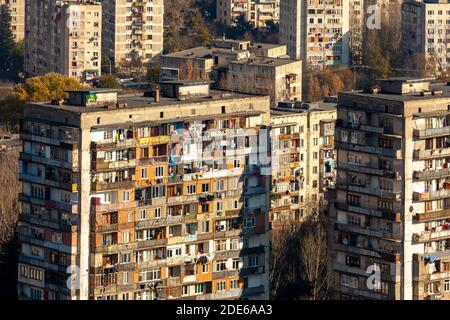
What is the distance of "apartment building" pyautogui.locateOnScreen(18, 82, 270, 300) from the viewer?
59031mm

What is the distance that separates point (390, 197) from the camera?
2372 inches

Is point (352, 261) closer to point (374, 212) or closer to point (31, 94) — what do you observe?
point (374, 212)

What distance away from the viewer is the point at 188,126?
60.8 m

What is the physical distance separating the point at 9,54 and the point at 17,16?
4.54m

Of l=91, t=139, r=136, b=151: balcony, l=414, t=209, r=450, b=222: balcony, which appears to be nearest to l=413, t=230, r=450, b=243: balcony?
l=414, t=209, r=450, b=222: balcony

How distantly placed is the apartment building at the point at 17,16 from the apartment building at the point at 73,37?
9772 millimetres

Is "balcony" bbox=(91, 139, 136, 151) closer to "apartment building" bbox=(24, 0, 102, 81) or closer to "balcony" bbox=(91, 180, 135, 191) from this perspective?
"balcony" bbox=(91, 180, 135, 191)

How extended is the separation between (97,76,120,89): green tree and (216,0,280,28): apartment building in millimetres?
16385

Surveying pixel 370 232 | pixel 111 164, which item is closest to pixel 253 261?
pixel 370 232

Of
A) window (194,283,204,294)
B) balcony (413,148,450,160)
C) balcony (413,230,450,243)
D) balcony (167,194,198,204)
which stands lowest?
window (194,283,204,294)

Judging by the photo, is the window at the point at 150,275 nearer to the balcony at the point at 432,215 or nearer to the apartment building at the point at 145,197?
the apartment building at the point at 145,197

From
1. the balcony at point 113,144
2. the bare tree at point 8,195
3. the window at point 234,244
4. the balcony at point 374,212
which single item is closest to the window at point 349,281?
the balcony at point 374,212

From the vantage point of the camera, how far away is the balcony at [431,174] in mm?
60406
